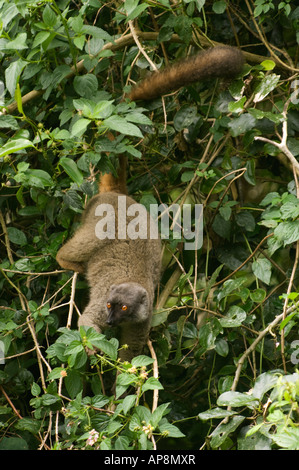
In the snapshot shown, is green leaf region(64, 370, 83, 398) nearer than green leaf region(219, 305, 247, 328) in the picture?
Yes

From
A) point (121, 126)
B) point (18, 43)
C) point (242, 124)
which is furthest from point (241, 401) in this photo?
point (18, 43)

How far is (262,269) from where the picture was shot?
394 cm

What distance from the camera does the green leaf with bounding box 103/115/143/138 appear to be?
3.49 metres

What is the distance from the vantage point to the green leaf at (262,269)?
12.8 feet

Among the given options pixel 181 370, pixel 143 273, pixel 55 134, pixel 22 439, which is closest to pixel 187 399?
pixel 181 370

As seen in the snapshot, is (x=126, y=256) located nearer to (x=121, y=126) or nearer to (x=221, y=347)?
(x=221, y=347)

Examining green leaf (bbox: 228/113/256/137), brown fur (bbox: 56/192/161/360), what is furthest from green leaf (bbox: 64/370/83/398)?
green leaf (bbox: 228/113/256/137)

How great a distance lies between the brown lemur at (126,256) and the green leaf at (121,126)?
79cm

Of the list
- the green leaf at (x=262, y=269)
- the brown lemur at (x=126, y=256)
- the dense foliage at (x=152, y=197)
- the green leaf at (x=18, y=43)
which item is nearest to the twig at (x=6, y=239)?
the dense foliage at (x=152, y=197)

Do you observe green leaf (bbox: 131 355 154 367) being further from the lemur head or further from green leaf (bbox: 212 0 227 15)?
green leaf (bbox: 212 0 227 15)

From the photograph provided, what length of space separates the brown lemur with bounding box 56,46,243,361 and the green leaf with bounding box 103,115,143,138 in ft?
2.60

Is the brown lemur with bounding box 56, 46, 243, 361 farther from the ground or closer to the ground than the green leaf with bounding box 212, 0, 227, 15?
closer to the ground

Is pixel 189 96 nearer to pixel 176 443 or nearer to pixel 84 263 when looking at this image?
pixel 84 263

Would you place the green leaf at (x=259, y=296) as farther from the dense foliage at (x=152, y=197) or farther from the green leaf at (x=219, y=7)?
the green leaf at (x=219, y=7)
